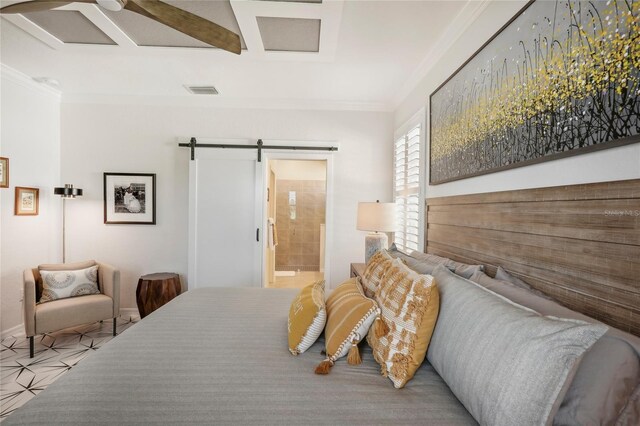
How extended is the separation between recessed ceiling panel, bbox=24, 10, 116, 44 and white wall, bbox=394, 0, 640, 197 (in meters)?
2.57

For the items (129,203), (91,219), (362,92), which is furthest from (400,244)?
(91,219)

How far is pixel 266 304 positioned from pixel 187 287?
2081mm

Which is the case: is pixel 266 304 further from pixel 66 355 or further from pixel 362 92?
pixel 362 92

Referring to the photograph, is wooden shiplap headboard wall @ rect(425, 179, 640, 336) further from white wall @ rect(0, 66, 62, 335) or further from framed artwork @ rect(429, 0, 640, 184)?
white wall @ rect(0, 66, 62, 335)

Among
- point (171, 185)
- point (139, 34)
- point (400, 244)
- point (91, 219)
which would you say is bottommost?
point (400, 244)

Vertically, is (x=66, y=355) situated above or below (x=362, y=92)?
below

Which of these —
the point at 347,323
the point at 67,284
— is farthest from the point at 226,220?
the point at 347,323

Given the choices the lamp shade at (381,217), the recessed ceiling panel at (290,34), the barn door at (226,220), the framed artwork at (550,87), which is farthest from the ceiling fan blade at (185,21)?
the barn door at (226,220)

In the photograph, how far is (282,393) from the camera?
107 centimetres

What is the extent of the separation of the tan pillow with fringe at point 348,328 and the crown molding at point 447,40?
1844mm

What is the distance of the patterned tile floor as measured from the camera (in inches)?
86.9

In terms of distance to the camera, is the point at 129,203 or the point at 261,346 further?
the point at 129,203

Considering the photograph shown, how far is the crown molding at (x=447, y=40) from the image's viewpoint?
6.13ft

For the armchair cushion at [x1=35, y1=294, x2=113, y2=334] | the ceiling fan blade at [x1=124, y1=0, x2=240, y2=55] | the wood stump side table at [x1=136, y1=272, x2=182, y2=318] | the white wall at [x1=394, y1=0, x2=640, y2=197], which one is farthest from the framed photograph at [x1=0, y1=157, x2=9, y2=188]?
the white wall at [x1=394, y1=0, x2=640, y2=197]
